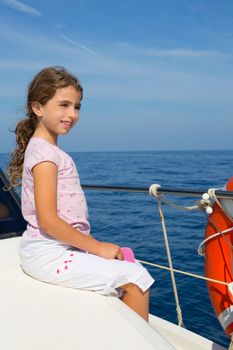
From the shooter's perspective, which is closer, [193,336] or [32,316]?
[32,316]

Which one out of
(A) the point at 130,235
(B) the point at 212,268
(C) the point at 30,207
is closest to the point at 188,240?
(A) the point at 130,235

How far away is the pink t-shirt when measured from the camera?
1676 millimetres

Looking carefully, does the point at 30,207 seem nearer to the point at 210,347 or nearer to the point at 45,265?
the point at 45,265

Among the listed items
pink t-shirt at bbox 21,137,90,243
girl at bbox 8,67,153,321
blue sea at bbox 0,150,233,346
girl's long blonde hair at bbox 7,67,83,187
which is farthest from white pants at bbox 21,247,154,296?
blue sea at bbox 0,150,233,346

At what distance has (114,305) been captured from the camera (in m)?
1.44

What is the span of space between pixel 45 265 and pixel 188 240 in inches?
254

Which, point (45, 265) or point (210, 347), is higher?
point (45, 265)

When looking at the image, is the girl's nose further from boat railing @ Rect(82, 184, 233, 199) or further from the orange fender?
the orange fender

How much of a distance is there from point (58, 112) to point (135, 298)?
84 centimetres

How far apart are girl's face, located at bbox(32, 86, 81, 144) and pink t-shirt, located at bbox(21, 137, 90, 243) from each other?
6 centimetres

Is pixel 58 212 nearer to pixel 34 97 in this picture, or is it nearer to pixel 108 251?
pixel 108 251

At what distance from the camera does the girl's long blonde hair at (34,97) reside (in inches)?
66.7

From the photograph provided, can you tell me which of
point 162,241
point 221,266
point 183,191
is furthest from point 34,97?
point 162,241

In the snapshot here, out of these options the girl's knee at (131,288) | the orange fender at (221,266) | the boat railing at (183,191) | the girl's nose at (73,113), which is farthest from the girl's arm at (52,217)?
the orange fender at (221,266)
